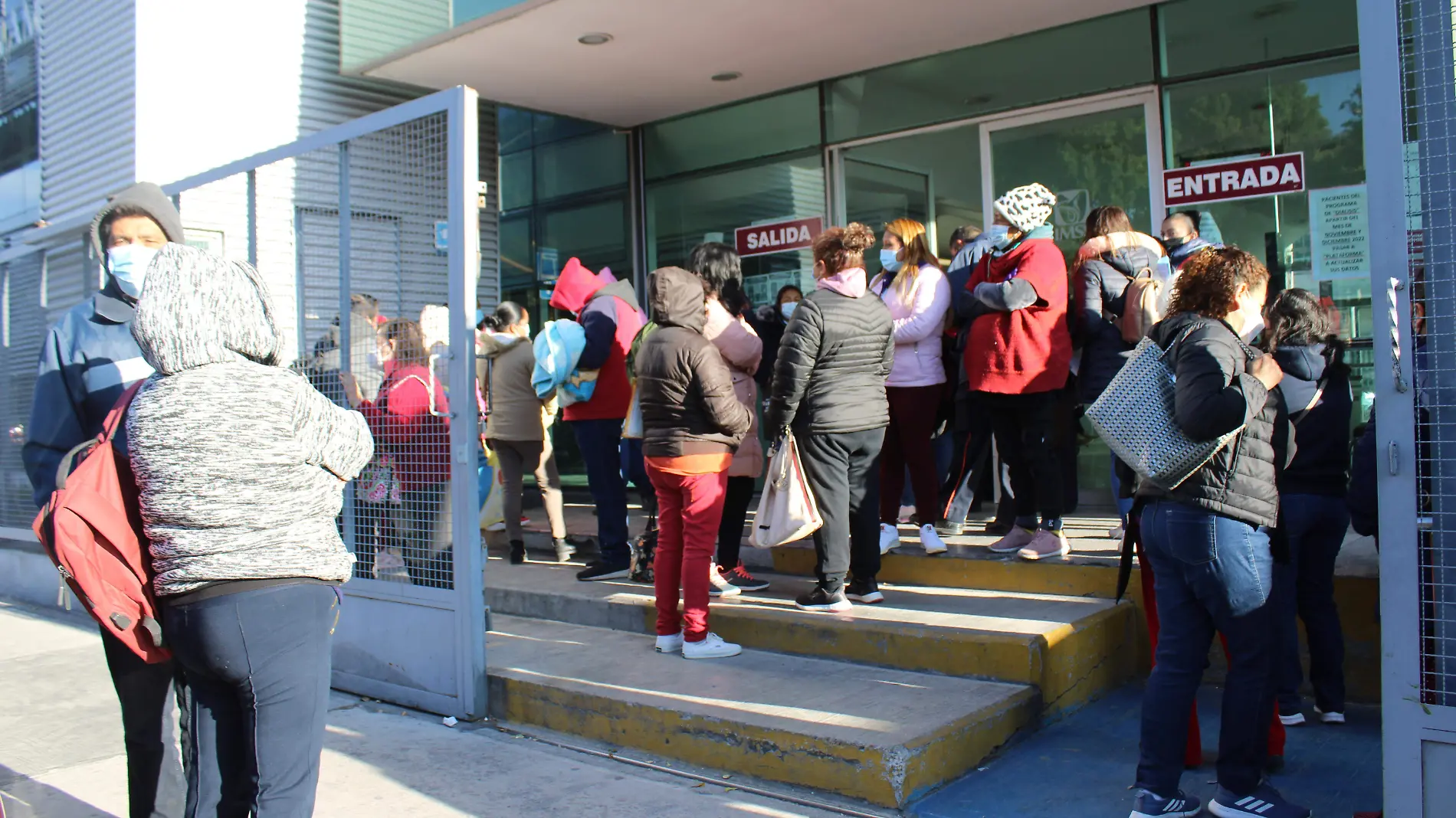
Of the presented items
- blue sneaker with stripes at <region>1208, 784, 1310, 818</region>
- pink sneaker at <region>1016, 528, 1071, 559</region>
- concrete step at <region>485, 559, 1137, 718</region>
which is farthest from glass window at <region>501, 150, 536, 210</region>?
blue sneaker with stripes at <region>1208, 784, 1310, 818</region>

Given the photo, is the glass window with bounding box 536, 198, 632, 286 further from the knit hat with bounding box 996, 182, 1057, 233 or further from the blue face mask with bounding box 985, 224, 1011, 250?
the knit hat with bounding box 996, 182, 1057, 233

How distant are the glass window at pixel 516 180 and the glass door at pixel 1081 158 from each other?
485cm

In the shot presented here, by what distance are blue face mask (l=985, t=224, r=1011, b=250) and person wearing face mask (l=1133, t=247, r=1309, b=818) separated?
2.05 metres

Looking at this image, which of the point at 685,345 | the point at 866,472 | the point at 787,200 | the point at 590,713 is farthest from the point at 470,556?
the point at 787,200

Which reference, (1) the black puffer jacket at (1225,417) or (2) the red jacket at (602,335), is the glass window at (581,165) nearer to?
(2) the red jacket at (602,335)

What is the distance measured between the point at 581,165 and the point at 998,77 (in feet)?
13.9

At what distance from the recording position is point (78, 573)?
249cm

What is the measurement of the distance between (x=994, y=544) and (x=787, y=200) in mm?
4270

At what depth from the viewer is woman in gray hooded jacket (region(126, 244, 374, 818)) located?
2.46 m

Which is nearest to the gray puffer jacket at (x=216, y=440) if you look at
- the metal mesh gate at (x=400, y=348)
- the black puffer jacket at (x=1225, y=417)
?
the metal mesh gate at (x=400, y=348)

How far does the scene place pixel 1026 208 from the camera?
217 inches

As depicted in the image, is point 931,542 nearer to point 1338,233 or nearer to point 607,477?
point 607,477

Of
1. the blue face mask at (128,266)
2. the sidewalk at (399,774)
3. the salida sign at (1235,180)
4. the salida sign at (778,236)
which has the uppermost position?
the salida sign at (778,236)

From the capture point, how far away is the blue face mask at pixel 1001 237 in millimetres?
5609
